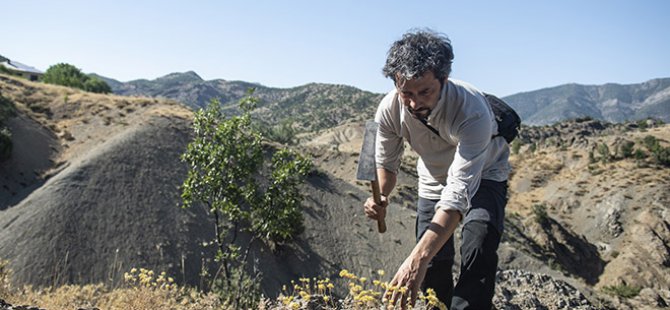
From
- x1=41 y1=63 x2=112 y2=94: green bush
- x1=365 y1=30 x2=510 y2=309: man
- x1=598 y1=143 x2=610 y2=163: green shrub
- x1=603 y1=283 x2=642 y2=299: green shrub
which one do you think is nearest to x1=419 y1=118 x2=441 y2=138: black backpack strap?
x1=365 y1=30 x2=510 y2=309: man

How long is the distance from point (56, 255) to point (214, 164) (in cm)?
975

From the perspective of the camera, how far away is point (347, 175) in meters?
39.2

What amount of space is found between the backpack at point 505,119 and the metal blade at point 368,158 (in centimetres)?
92

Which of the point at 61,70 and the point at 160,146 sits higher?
the point at 61,70

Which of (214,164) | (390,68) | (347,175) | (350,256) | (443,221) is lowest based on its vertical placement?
(350,256)

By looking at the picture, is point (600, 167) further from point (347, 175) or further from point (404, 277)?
point (404, 277)

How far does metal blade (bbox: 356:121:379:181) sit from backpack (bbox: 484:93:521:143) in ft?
3.01

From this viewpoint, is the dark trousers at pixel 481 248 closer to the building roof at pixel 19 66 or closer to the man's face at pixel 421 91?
the man's face at pixel 421 91

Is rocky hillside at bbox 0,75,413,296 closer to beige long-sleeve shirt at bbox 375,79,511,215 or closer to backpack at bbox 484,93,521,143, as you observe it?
beige long-sleeve shirt at bbox 375,79,511,215

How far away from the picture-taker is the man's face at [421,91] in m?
2.62

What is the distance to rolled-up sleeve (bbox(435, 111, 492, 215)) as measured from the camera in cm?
254

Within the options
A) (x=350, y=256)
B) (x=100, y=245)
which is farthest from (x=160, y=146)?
(x=350, y=256)

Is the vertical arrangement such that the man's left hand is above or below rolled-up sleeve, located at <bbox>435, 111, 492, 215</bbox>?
below

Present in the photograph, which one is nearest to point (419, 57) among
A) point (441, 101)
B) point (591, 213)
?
point (441, 101)
